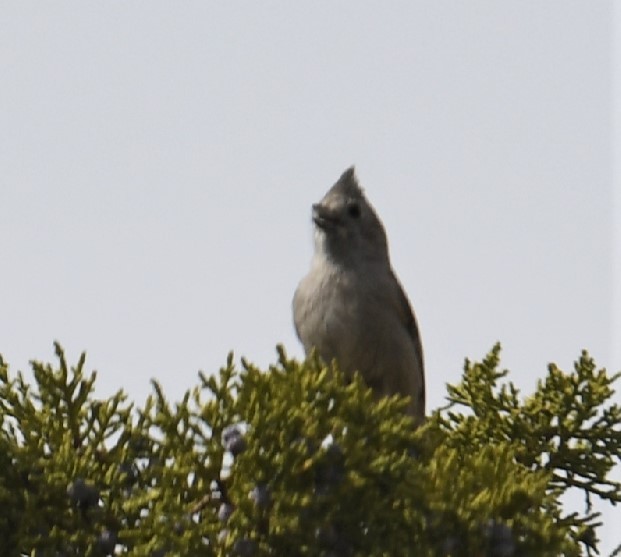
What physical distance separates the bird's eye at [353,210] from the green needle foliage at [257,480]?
2519 mm

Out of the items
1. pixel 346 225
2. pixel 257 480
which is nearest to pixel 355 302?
pixel 346 225

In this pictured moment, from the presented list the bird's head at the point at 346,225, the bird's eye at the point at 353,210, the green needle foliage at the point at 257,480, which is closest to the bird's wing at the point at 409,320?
the bird's head at the point at 346,225

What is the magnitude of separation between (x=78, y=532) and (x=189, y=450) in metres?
0.41

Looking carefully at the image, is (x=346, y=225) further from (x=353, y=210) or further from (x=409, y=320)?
(x=409, y=320)

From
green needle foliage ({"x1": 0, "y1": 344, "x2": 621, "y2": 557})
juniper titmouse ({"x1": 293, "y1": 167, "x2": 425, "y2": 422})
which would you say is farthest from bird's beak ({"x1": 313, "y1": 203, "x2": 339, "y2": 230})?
green needle foliage ({"x1": 0, "y1": 344, "x2": 621, "y2": 557})

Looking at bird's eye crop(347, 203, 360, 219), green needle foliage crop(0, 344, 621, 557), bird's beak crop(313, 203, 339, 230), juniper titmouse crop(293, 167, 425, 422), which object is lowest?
green needle foliage crop(0, 344, 621, 557)

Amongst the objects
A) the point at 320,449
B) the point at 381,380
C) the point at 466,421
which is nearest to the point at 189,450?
the point at 320,449

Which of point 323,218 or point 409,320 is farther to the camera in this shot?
point 409,320

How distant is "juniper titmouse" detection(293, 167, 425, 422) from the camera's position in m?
6.27

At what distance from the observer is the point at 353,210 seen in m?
6.51

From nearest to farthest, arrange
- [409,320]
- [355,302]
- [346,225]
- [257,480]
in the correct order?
[257,480]
[355,302]
[346,225]
[409,320]

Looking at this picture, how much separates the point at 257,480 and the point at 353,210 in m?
3.09

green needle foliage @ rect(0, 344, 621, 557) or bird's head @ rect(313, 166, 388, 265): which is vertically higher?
bird's head @ rect(313, 166, 388, 265)

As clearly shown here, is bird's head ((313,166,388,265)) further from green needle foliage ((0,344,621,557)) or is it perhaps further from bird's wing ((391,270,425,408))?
green needle foliage ((0,344,621,557))
